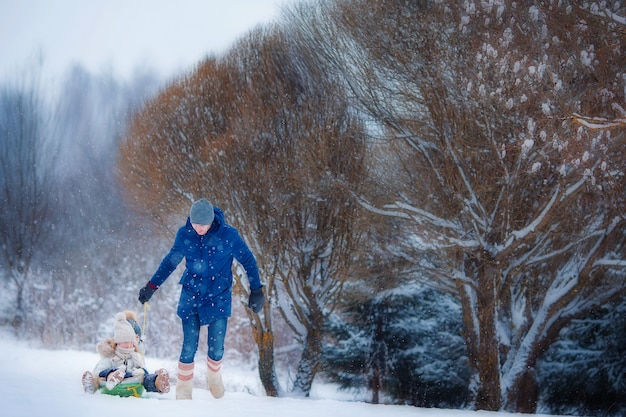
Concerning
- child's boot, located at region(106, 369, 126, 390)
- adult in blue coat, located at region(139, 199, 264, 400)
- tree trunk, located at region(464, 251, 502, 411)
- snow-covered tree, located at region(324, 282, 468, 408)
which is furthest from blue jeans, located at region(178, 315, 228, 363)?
snow-covered tree, located at region(324, 282, 468, 408)

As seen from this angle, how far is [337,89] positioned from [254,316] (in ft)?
15.9

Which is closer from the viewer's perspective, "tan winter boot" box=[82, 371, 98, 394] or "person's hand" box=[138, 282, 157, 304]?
"tan winter boot" box=[82, 371, 98, 394]

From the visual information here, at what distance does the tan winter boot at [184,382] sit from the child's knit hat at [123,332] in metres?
0.61

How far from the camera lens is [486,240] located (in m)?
8.90

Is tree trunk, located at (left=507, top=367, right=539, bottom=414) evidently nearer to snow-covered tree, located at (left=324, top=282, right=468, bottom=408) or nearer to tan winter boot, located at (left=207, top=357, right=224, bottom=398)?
snow-covered tree, located at (left=324, top=282, right=468, bottom=408)

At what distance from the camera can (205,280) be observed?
5.00 m

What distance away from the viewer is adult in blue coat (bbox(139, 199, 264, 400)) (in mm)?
4965

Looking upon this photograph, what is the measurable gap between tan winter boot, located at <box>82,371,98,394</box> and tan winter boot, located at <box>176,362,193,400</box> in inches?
29.6

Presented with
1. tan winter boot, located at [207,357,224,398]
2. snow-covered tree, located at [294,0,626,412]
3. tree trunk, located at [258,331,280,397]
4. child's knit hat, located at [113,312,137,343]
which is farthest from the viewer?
tree trunk, located at [258,331,280,397]

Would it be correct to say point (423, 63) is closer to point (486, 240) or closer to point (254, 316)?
point (486, 240)

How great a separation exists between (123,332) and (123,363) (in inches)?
11.7

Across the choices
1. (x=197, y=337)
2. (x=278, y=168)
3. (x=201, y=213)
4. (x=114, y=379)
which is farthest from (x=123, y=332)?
(x=278, y=168)

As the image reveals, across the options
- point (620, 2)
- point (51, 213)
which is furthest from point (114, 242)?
point (620, 2)

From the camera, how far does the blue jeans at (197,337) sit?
16.7ft
